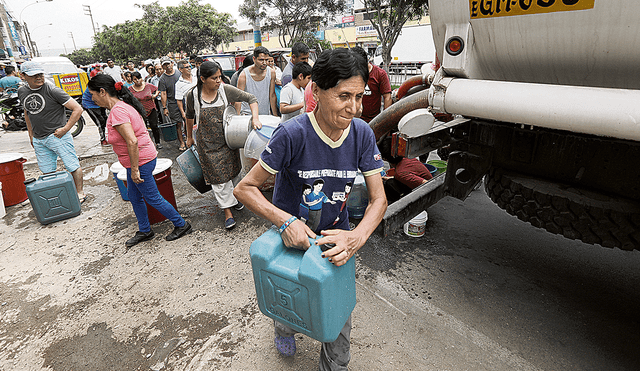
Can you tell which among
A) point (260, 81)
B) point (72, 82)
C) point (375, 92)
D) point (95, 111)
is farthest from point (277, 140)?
point (72, 82)

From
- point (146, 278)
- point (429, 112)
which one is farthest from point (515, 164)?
point (146, 278)

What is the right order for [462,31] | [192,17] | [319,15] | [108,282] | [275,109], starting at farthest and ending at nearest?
[192,17], [319,15], [275,109], [108,282], [462,31]

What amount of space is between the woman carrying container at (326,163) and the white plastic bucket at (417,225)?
6.33ft

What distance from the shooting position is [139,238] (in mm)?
3713

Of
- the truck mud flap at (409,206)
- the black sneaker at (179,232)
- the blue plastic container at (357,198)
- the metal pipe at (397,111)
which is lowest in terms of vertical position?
the black sneaker at (179,232)

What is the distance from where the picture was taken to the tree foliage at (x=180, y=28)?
113 feet

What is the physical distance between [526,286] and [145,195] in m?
3.70

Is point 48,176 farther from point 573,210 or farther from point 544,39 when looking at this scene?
point 573,210

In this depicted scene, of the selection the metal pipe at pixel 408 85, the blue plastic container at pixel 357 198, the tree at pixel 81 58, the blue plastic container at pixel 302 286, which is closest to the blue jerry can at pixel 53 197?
the blue plastic container at pixel 357 198

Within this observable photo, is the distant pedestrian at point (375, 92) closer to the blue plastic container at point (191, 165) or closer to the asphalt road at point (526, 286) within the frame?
the asphalt road at point (526, 286)

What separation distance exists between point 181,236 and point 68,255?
1145mm

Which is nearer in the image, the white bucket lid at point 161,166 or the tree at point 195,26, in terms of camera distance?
the white bucket lid at point 161,166

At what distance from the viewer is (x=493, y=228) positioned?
3.67 metres

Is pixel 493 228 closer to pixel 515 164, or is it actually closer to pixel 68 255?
pixel 515 164
